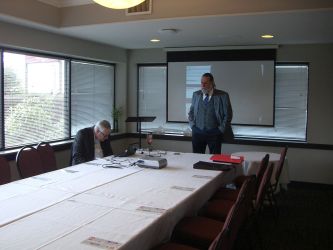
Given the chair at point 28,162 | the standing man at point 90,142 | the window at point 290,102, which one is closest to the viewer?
the chair at point 28,162

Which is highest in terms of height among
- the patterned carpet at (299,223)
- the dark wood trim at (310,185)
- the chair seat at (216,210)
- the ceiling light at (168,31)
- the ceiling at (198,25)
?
the ceiling at (198,25)

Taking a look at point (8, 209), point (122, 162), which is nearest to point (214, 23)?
point (122, 162)

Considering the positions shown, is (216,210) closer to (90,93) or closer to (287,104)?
(287,104)

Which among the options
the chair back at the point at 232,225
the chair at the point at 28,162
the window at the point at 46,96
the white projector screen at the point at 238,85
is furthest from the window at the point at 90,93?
the chair back at the point at 232,225

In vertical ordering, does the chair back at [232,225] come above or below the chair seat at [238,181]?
above

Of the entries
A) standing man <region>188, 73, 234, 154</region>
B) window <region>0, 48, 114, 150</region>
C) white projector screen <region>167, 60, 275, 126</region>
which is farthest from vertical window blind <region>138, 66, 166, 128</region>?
standing man <region>188, 73, 234, 154</region>

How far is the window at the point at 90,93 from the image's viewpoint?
5.47 m

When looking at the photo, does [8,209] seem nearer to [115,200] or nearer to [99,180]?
[115,200]

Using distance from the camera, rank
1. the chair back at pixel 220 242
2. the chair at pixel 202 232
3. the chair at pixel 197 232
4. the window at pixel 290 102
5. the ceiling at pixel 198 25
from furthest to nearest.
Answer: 1. the window at pixel 290 102
2. the ceiling at pixel 198 25
3. the chair at pixel 197 232
4. the chair at pixel 202 232
5. the chair back at pixel 220 242

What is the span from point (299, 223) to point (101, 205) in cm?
264

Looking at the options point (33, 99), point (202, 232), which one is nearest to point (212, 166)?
point (202, 232)

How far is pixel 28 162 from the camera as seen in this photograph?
3410 mm

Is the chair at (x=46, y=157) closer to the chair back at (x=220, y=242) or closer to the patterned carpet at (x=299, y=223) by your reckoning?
the patterned carpet at (x=299, y=223)

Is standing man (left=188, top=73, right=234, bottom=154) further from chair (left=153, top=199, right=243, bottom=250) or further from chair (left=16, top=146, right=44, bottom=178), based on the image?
chair (left=153, top=199, right=243, bottom=250)
